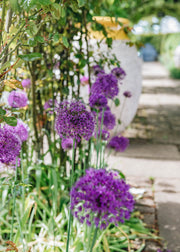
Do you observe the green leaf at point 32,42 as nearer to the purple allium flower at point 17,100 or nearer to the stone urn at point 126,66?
the purple allium flower at point 17,100

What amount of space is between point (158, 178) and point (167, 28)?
23840mm

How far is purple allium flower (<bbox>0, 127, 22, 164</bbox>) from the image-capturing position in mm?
958

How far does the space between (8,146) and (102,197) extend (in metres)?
0.35

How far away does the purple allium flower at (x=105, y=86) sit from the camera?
1369 mm

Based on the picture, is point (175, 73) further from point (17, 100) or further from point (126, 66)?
point (17, 100)

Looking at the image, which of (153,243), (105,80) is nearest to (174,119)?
(153,243)

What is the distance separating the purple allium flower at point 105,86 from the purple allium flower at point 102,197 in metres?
0.55

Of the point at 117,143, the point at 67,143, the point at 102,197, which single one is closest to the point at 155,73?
the point at 117,143

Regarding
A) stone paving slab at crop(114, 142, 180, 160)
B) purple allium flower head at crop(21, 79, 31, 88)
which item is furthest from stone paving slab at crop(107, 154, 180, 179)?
purple allium flower head at crop(21, 79, 31, 88)

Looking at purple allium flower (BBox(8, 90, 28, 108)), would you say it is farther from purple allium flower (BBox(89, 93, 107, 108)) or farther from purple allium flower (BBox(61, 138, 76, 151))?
purple allium flower (BBox(89, 93, 107, 108))

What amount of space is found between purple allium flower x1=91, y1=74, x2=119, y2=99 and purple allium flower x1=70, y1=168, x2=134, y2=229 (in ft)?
1.79

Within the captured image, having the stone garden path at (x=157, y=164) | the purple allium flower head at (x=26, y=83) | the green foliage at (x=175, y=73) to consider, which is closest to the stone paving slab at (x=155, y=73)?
the green foliage at (x=175, y=73)

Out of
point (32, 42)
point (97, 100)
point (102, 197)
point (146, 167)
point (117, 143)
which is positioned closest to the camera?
point (102, 197)

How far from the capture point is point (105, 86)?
1369 millimetres
